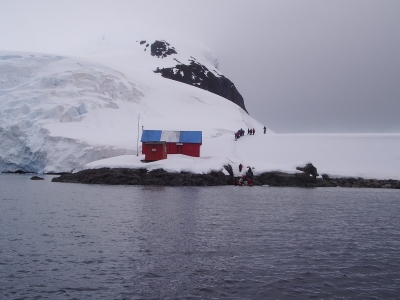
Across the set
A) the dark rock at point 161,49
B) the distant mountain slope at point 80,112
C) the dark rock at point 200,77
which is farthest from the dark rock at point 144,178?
the dark rock at point 161,49

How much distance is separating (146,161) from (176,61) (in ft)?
304

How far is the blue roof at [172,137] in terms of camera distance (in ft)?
167

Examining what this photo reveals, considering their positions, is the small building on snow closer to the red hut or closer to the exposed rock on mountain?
the red hut

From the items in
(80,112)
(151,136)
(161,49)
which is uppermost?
(161,49)

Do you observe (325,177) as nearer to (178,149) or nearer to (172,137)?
(178,149)

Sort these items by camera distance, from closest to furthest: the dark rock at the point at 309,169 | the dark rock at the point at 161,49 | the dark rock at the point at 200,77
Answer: the dark rock at the point at 309,169, the dark rock at the point at 200,77, the dark rock at the point at 161,49

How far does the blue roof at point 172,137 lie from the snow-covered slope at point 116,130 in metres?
2.85

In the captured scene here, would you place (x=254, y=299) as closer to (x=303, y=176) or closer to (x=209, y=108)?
(x=303, y=176)

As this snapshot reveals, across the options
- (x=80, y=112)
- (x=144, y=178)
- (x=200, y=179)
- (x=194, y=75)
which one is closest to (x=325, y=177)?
(x=200, y=179)

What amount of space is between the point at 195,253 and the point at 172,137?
39636 mm

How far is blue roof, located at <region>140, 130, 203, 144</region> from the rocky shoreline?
7.62m

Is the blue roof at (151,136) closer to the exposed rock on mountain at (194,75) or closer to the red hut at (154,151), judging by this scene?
the red hut at (154,151)

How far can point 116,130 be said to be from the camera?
6538 centimetres

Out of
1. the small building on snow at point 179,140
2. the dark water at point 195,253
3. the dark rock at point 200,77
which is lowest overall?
the dark water at point 195,253
